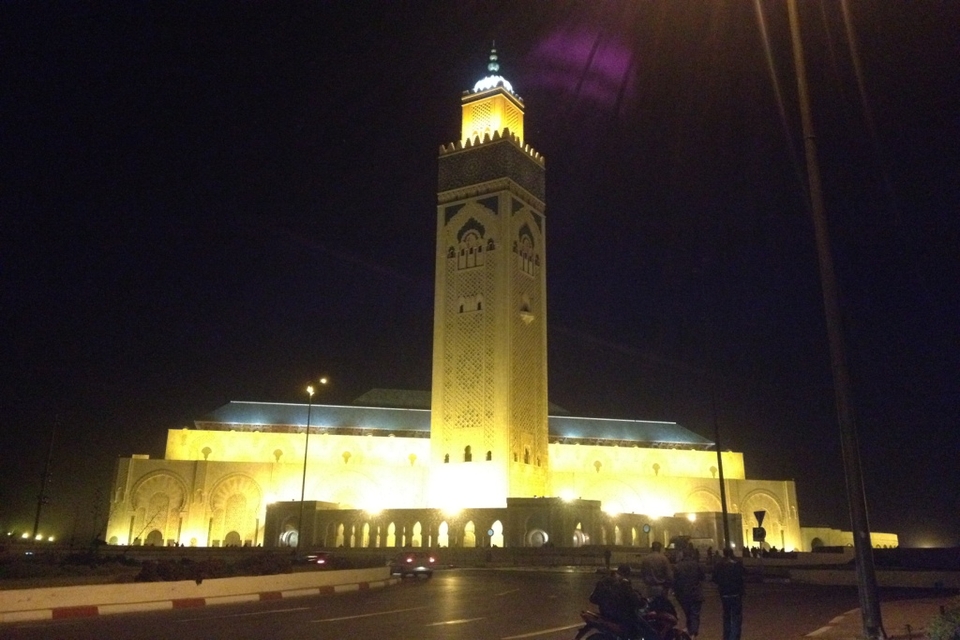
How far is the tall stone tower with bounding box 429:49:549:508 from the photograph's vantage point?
5109 centimetres

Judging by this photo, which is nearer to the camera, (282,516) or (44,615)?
(44,615)

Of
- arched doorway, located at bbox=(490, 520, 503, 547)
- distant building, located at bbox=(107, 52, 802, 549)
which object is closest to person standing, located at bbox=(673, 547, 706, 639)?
→ distant building, located at bbox=(107, 52, 802, 549)

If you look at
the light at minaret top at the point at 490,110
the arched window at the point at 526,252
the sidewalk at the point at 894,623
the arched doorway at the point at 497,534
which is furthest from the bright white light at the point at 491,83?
the sidewalk at the point at 894,623

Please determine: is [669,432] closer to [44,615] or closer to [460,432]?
[460,432]

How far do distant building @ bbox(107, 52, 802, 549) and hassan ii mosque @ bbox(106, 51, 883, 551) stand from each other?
12 centimetres

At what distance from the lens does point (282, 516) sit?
5300 centimetres

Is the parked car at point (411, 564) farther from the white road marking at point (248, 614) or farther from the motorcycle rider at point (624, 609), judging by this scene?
the motorcycle rider at point (624, 609)

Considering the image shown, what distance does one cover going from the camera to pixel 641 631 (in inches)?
341

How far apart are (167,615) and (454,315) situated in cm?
4054

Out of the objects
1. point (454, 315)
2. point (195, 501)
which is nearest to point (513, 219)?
point (454, 315)

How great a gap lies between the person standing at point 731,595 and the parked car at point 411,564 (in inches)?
726

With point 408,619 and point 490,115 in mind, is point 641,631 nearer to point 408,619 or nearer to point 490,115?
point 408,619

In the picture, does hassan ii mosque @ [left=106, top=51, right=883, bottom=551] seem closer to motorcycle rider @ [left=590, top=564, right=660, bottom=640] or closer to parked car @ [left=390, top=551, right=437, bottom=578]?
parked car @ [left=390, top=551, right=437, bottom=578]

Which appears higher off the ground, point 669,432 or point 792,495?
point 669,432
